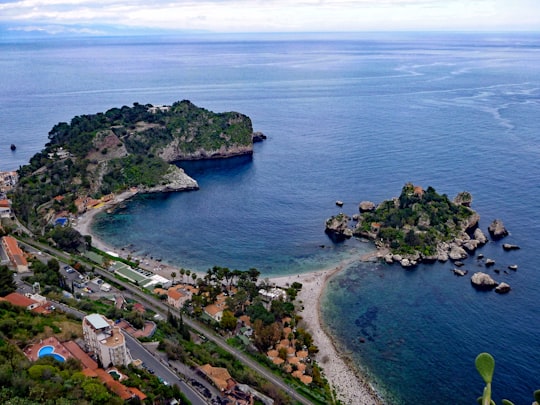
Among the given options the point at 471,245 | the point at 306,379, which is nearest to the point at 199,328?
the point at 306,379

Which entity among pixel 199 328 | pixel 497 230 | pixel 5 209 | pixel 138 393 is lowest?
pixel 199 328

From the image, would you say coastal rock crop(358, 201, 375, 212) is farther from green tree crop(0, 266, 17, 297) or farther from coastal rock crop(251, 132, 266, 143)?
green tree crop(0, 266, 17, 297)

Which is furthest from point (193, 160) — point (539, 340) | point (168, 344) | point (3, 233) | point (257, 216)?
point (539, 340)

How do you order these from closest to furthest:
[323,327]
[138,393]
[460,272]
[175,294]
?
1. [138,393]
2. [323,327]
3. [175,294]
4. [460,272]

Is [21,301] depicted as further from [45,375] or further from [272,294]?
[272,294]

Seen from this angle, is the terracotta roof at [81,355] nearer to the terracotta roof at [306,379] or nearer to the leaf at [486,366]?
the terracotta roof at [306,379]

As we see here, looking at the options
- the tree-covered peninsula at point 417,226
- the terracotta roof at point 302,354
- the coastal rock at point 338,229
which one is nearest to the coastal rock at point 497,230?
the tree-covered peninsula at point 417,226
